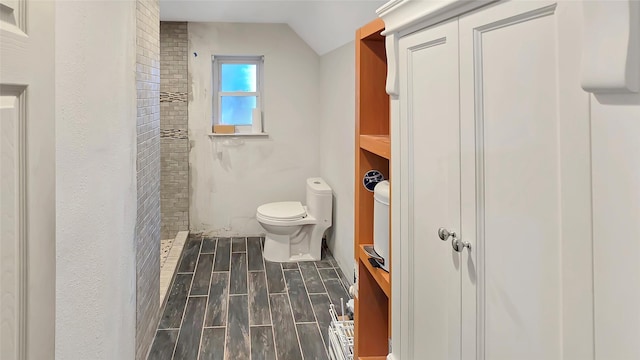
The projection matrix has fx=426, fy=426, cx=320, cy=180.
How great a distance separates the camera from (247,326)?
106 inches

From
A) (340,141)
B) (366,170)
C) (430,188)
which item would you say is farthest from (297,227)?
(430,188)

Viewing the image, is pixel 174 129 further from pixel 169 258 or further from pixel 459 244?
pixel 459 244

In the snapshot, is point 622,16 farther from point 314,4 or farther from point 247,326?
point 314,4

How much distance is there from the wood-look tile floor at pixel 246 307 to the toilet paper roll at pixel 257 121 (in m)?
1.27

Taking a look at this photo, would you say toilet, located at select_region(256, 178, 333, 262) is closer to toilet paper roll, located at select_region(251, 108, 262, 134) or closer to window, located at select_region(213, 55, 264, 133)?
toilet paper roll, located at select_region(251, 108, 262, 134)

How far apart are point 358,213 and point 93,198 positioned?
0.91 metres

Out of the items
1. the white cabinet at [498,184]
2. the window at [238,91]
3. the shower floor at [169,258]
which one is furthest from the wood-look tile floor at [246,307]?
the white cabinet at [498,184]

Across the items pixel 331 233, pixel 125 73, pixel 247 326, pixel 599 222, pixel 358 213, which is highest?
pixel 125 73

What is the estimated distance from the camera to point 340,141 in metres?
3.63

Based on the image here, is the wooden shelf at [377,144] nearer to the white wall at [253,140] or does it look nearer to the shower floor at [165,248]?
the shower floor at [165,248]

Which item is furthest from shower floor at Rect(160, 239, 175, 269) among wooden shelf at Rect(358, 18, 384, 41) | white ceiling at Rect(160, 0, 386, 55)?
wooden shelf at Rect(358, 18, 384, 41)

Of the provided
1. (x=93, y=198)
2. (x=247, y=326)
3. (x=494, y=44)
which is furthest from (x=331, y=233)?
(x=494, y=44)

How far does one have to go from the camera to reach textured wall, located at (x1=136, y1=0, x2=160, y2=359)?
84.7 inches

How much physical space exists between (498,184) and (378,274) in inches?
28.8
